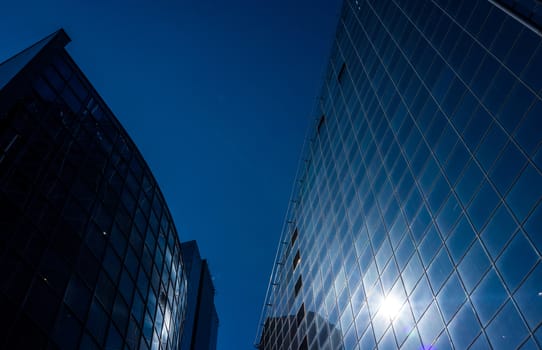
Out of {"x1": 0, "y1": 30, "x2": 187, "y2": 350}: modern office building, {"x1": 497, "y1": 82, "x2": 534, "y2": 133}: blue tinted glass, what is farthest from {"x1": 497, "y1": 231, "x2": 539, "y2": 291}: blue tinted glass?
{"x1": 0, "y1": 30, "x2": 187, "y2": 350}: modern office building

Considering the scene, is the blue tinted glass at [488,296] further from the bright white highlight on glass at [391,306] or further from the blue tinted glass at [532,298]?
the bright white highlight on glass at [391,306]

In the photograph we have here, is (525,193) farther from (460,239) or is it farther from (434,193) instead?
(434,193)

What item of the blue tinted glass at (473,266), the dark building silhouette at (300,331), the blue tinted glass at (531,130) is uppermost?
the dark building silhouette at (300,331)

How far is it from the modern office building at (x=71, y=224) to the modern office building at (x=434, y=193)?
13.3 metres

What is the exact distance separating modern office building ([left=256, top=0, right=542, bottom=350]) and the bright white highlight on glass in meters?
0.11

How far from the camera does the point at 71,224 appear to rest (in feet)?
67.7

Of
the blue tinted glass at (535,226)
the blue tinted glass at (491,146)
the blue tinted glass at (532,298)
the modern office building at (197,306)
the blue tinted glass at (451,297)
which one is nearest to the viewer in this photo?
the blue tinted glass at (532,298)

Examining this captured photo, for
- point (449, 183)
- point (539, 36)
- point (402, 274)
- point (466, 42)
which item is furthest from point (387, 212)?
point (539, 36)

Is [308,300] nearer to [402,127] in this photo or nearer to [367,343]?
[367,343]

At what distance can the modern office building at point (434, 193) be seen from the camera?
53.0ft

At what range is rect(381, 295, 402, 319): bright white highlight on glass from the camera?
23.2 meters

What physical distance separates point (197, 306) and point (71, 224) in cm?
8140

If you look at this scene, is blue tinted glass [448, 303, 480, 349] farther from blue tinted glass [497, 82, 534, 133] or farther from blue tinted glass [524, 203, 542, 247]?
blue tinted glass [497, 82, 534, 133]

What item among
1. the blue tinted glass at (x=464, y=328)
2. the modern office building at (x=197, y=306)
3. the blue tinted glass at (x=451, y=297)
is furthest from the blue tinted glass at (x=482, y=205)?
the modern office building at (x=197, y=306)
